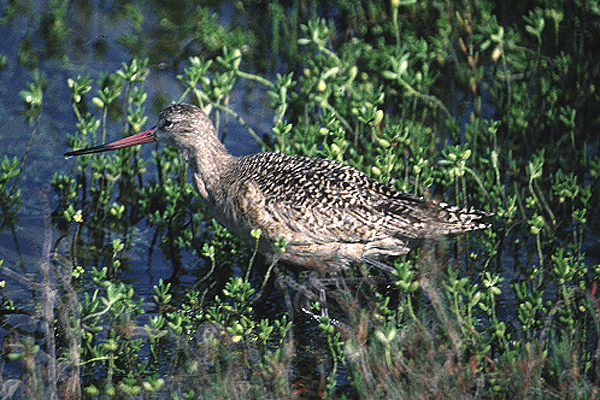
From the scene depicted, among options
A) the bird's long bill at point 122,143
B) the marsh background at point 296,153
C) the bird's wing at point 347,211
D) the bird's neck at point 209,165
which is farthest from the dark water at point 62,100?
the bird's wing at point 347,211

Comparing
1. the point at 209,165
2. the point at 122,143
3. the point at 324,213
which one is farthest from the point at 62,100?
the point at 324,213

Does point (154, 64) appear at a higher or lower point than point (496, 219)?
higher

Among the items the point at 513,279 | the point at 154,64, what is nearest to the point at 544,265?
the point at 513,279

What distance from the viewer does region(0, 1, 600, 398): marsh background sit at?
3.86 meters

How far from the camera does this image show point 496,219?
18.4ft

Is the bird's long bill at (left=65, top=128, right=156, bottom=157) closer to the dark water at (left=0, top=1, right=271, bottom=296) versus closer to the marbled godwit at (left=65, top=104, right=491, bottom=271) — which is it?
the dark water at (left=0, top=1, right=271, bottom=296)

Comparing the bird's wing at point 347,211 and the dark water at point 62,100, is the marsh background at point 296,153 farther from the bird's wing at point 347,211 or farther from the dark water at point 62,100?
the bird's wing at point 347,211

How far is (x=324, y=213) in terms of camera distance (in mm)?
4754

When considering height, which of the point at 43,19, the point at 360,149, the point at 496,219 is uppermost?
the point at 43,19

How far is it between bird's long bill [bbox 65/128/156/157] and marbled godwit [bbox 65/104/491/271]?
0.77 m

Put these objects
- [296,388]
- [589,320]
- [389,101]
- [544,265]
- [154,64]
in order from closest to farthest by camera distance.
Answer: [296,388] < [589,320] < [544,265] < [389,101] < [154,64]

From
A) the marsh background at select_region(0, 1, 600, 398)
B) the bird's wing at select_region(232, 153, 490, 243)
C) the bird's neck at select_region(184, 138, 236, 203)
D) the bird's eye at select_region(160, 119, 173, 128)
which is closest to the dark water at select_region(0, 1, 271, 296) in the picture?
the marsh background at select_region(0, 1, 600, 398)

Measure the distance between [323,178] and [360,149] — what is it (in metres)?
1.32

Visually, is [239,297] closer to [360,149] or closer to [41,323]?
[41,323]
